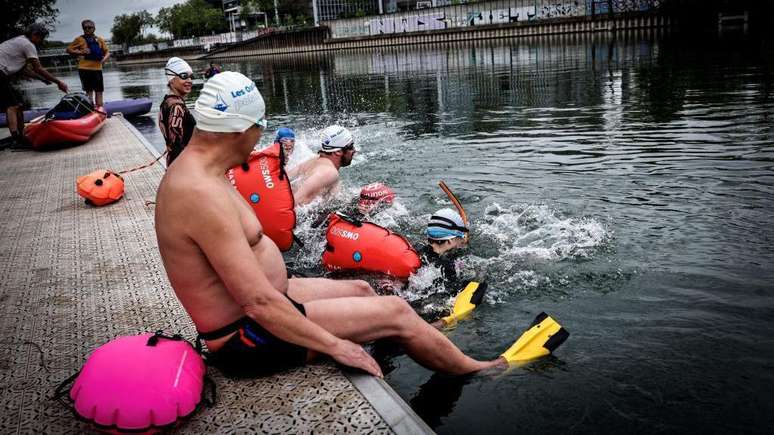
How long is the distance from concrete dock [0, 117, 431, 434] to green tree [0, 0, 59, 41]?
88.2ft

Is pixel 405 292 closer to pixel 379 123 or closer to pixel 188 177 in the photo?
pixel 188 177

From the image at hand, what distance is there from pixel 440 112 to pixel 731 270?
12960 mm

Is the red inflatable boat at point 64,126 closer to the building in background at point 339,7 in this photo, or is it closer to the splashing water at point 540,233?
the splashing water at point 540,233

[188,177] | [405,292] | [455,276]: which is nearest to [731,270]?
[455,276]

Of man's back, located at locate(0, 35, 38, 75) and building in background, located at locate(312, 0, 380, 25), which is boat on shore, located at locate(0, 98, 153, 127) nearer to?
man's back, located at locate(0, 35, 38, 75)

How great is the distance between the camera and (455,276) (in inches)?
248

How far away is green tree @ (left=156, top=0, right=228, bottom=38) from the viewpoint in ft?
435

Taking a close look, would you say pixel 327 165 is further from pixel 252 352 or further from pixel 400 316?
pixel 252 352

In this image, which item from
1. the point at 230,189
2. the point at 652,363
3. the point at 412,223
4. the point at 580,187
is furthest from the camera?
the point at 580,187

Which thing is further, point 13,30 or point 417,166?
point 13,30

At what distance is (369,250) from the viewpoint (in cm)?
578

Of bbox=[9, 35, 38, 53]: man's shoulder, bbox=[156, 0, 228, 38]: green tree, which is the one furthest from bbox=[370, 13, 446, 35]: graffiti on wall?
bbox=[156, 0, 228, 38]: green tree

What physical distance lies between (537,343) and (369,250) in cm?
203

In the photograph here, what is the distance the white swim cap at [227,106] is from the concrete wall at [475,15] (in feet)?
169
